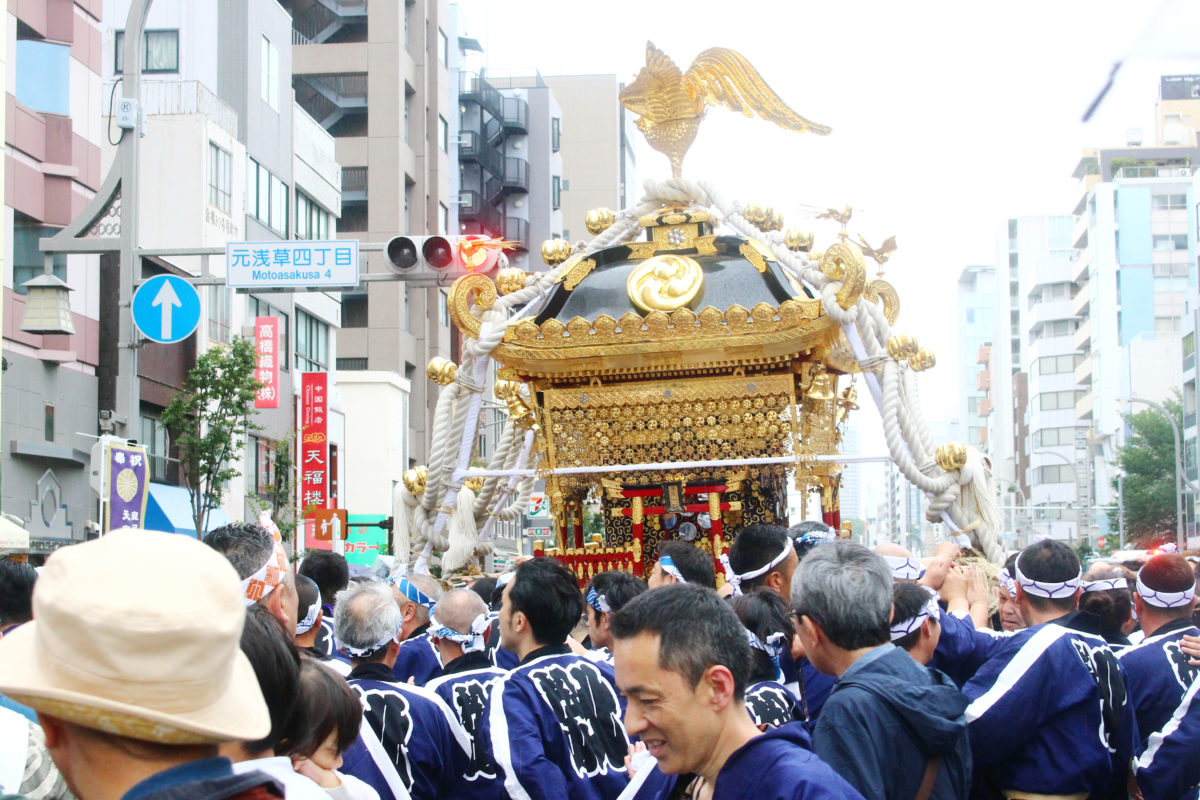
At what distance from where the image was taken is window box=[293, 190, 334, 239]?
3209 centimetres

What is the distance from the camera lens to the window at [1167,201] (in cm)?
5575

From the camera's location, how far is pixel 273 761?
2.88 meters

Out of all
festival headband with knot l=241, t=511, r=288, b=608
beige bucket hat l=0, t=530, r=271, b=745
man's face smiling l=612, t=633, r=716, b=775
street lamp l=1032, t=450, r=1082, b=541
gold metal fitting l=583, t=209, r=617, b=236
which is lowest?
street lamp l=1032, t=450, r=1082, b=541

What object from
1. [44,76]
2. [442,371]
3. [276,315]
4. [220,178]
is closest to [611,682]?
[442,371]

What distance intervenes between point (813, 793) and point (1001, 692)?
1.69 m

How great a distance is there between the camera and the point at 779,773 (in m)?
2.74

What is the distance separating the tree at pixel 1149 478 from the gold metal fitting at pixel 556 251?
37.8 metres

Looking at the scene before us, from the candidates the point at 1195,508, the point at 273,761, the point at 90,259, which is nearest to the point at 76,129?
the point at 90,259

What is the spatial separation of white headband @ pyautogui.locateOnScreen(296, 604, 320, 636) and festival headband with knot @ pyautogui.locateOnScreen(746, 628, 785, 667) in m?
1.57

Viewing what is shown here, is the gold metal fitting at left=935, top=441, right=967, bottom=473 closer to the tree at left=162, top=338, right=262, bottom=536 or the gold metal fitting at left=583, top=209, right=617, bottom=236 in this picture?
the gold metal fitting at left=583, top=209, right=617, bottom=236

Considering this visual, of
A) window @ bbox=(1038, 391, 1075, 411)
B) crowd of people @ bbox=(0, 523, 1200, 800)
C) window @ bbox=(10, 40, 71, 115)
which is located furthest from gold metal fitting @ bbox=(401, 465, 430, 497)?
window @ bbox=(1038, 391, 1075, 411)

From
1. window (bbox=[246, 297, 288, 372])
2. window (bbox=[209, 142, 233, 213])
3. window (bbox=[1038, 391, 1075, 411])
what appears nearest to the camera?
window (bbox=[209, 142, 233, 213])

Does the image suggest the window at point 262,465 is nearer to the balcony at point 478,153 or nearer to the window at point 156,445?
the window at point 156,445

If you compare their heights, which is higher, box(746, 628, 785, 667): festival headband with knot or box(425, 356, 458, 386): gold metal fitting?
box(425, 356, 458, 386): gold metal fitting
